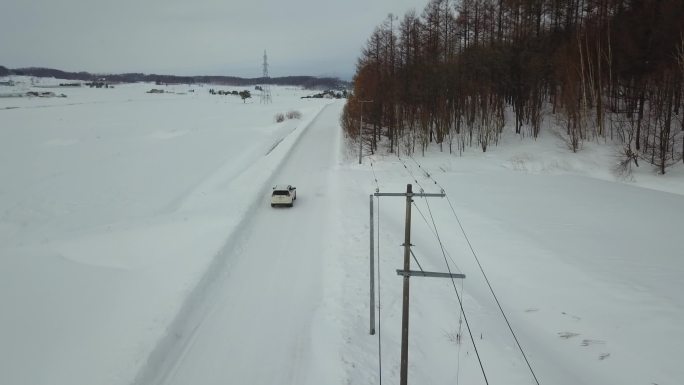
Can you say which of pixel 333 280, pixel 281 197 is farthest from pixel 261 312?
pixel 281 197

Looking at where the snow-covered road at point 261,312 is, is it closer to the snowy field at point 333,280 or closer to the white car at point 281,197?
the snowy field at point 333,280

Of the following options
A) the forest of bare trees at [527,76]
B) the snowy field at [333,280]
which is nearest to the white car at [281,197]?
the snowy field at [333,280]

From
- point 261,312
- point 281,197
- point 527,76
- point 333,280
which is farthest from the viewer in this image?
point 527,76

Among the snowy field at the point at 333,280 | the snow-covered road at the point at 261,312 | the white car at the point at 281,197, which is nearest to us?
the snow-covered road at the point at 261,312

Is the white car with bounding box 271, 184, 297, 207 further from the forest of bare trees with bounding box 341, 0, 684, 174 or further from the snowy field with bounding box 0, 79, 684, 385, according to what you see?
the forest of bare trees with bounding box 341, 0, 684, 174

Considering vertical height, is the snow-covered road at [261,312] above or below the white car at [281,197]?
below

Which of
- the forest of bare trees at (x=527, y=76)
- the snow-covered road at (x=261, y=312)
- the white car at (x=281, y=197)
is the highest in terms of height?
the forest of bare trees at (x=527, y=76)

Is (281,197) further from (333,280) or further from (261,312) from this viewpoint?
(261,312)

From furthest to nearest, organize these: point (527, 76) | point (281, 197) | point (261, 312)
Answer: point (527, 76) < point (281, 197) < point (261, 312)
